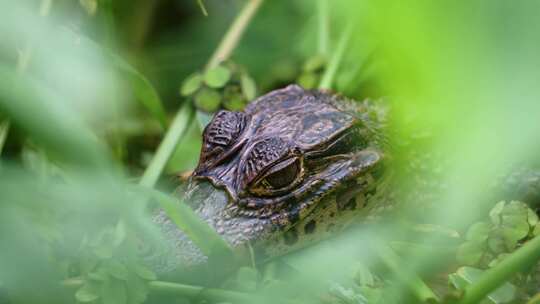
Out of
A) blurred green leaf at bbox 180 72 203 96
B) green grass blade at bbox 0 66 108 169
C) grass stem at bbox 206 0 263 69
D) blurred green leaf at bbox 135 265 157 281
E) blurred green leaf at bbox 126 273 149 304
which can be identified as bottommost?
blurred green leaf at bbox 126 273 149 304

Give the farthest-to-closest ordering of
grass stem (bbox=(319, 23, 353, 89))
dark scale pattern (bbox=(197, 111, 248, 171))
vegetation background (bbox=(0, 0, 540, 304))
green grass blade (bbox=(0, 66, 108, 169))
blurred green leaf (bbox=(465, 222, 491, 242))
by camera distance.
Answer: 1. grass stem (bbox=(319, 23, 353, 89))
2. dark scale pattern (bbox=(197, 111, 248, 171))
3. blurred green leaf (bbox=(465, 222, 491, 242))
4. green grass blade (bbox=(0, 66, 108, 169))
5. vegetation background (bbox=(0, 0, 540, 304))

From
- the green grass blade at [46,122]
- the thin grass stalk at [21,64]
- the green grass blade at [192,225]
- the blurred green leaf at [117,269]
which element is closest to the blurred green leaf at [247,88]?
the thin grass stalk at [21,64]

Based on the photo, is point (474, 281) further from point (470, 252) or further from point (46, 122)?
point (46, 122)

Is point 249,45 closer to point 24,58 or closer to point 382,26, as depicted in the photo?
point 24,58

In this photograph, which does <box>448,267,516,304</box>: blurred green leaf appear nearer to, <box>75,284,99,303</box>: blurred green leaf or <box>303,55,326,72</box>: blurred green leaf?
<box>75,284,99,303</box>: blurred green leaf

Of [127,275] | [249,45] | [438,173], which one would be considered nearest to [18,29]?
[127,275]

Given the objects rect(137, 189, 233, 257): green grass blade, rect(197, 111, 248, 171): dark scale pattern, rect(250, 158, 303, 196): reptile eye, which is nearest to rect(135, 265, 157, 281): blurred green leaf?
rect(137, 189, 233, 257): green grass blade
